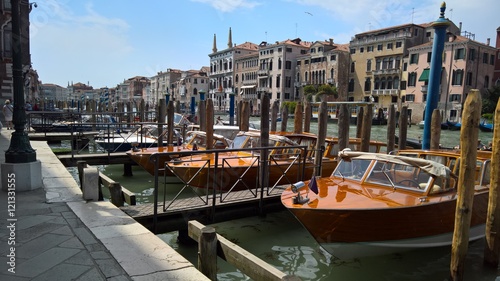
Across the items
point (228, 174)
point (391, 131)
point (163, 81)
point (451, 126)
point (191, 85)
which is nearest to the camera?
point (228, 174)

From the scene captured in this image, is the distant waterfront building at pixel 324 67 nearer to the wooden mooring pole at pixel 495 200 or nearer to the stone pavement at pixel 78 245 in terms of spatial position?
the wooden mooring pole at pixel 495 200

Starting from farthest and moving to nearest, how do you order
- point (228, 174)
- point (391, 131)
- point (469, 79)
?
1. point (469, 79)
2. point (391, 131)
3. point (228, 174)

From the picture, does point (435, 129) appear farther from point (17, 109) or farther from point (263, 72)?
point (263, 72)

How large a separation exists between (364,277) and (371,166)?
2075mm

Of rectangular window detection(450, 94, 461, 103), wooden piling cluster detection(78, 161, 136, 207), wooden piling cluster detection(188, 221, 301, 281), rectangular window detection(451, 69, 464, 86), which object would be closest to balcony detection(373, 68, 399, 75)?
rectangular window detection(451, 69, 464, 86)

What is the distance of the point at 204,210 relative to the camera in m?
6.95

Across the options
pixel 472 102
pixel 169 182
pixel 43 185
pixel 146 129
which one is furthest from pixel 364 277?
pixel 146 129

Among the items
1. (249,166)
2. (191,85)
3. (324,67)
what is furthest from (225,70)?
(249,166)

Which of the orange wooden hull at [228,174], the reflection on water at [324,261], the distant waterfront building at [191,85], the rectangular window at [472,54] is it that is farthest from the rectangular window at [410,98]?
the distant waterfront building at [191,85]

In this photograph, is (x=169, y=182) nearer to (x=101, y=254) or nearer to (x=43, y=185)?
(x=43, y=185)

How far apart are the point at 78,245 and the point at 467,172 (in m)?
5.30

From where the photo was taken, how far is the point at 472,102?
18.2 feet

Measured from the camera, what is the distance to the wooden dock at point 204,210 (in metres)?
6.35

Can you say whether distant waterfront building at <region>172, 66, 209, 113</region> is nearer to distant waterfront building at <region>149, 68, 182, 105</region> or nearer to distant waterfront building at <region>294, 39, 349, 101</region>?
distant waterfront building at <region>149, 68, 182, 105</region>
